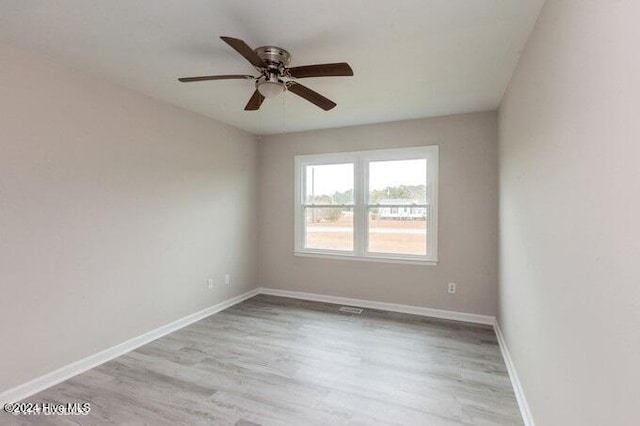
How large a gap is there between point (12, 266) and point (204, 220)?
192 cm

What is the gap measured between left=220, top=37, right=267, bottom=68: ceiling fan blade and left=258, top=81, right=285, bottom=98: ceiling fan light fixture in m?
0.12

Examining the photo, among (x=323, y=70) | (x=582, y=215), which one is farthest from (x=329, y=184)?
(x=582, y=215)

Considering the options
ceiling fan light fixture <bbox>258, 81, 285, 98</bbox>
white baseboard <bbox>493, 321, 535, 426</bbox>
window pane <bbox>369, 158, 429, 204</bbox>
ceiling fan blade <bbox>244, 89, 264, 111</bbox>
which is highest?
ceiling fan blade <bbox>244, 89, 264, 111</bbox>

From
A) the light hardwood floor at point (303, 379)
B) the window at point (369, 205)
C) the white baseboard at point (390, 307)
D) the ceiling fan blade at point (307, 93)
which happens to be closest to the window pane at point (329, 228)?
the window at point (369, 205)

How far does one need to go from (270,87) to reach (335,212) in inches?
104

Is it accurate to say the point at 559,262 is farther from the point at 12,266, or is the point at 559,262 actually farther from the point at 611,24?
the point at 12,266

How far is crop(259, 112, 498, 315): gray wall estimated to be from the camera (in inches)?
149

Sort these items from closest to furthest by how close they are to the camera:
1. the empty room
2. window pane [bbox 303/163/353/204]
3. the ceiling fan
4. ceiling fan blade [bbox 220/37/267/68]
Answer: the empty room, ceiling fan blade [bbox 220/37/267/68], the ceiling fan, window pane [bbox 303/163/353/204]

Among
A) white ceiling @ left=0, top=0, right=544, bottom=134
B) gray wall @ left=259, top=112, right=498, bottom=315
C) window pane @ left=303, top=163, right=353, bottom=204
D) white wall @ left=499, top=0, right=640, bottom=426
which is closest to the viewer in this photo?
white wall @ left=499, top=0, right=640, bottom=426

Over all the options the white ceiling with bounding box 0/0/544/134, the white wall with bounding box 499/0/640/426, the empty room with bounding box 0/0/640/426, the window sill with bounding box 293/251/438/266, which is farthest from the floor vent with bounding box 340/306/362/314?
the white ceiling with bounding box 0/0/544/134

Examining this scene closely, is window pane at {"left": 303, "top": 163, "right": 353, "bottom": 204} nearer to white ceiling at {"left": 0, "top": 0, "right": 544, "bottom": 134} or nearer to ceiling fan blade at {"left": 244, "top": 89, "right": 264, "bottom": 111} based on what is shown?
white ceiling at {"left": 0, "top": 0, "right": 544, "bottom": 134}

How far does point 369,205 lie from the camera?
14.5 feet

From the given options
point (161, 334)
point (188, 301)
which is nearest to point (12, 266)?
point (161, 334)

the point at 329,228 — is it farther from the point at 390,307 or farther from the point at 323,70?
the point at 323,70
